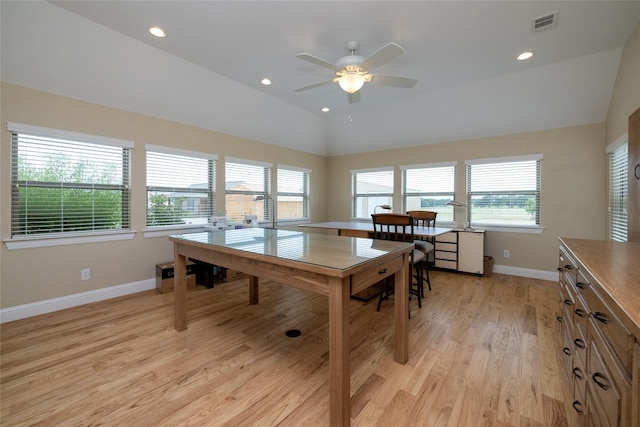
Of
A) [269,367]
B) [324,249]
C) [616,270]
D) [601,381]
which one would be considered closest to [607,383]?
[601,381]

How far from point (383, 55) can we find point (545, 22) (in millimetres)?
1678

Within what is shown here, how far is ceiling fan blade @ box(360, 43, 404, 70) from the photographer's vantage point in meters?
2.19

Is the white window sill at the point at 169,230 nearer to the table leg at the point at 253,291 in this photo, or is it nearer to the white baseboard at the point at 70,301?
the white baseboard at the point at 70,301

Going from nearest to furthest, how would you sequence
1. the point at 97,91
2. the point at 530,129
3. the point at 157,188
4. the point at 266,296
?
the point at 97,91
the point at 266,296
the point at 157,188
the point at 530,129

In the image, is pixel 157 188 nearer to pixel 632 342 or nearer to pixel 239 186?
pixel 239 186

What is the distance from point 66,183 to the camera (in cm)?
306

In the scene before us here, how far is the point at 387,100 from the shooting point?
15.2ft

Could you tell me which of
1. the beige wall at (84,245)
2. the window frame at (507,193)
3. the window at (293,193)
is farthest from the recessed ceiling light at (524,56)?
the beige wall at (84,245)

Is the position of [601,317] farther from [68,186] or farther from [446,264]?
[68,186]

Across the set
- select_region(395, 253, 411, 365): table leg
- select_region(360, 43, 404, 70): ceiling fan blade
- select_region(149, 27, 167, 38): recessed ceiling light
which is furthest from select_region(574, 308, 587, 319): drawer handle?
select_region(149, 27, 167, 38): recessed ceiling light

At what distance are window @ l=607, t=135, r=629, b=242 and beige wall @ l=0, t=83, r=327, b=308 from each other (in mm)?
5416

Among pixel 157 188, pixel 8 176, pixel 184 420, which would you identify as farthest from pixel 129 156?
pixel 184 420

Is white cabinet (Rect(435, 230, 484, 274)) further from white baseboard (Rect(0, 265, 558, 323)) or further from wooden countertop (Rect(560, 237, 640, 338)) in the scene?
wooden countertop (Rect(560, 237, 640, 338))

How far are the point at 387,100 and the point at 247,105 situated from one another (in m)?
2.38
